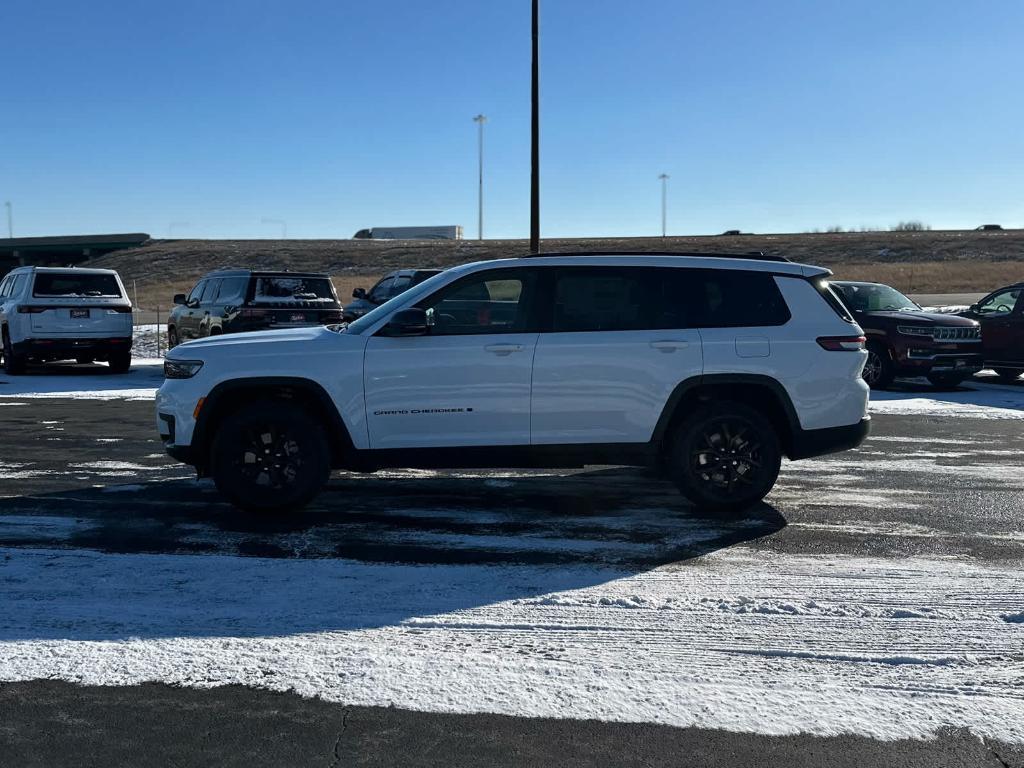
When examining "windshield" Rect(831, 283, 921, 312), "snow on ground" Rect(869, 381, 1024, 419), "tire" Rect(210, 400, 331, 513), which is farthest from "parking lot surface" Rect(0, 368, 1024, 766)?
"windshield" Rect(831, 283, 921, 312)

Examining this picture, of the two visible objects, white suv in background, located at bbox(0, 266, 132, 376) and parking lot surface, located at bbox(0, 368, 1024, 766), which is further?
white suv in background, located at bbox(0, 266, 132, 376)

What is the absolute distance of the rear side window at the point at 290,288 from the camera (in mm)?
17297

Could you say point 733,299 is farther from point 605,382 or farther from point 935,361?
point 935,361

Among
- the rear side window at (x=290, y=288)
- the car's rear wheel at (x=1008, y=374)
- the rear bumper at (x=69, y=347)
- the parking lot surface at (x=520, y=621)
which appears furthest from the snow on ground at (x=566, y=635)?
the rear bumper at (x=69, y=347)

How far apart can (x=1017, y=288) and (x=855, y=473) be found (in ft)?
34.8

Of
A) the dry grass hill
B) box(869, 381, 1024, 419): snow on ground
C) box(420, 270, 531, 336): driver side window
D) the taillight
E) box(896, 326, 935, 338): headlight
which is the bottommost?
box(869, 381, 1024, 419): snow on ground

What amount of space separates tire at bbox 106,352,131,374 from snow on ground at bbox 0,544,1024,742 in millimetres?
13583

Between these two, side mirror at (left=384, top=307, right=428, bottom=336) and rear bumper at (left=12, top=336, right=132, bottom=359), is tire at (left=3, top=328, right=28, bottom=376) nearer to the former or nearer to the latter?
rear bumper at (left=12, top=336, right=132, bottom=359)

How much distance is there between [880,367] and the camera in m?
16.9

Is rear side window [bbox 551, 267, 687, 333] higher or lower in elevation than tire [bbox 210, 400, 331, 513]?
higher

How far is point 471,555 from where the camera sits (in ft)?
21.1

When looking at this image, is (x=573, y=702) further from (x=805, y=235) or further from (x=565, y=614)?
(x=805, y=235)

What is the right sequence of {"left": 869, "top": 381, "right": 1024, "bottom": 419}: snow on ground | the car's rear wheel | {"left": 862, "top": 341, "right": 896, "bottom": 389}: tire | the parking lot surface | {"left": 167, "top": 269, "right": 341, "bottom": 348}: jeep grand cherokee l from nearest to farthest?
the parking lot surface → {"left": 869, "top": 381, "right": 1024, "bottom": 419}: snow on ground → {"left": 862, "top": 341, "right": 896, "bottom": 389}: tire → {"left": 167, "top": 269, "right": 341, "bottom": 348}: jeep grand cherokee l → the car's rear wheel

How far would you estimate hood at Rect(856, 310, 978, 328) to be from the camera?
16.4 m
